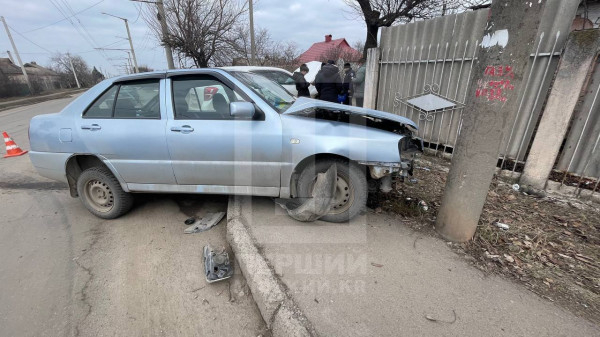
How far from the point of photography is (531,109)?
3.86m

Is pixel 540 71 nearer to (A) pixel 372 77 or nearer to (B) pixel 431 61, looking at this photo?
(B) pixel 431 61

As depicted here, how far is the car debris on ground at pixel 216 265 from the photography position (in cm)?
251

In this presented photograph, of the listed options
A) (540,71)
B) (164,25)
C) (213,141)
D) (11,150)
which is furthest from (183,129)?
(164,25)

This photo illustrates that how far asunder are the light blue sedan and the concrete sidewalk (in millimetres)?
439

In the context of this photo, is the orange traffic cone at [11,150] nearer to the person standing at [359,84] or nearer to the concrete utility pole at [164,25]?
the person standing at [359,84]

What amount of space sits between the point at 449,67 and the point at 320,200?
3687 millimetres

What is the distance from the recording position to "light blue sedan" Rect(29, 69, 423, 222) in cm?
284

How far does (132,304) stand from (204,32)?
52.2ft

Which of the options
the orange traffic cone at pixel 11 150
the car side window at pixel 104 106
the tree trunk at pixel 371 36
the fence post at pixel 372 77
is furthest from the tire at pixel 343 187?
the tree trunk at pixel 371 36

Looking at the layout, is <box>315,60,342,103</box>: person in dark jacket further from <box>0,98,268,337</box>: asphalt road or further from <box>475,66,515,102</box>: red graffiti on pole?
<box>475,66,515,102</box>: red graffiti on pole

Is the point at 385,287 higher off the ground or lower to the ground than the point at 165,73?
lower

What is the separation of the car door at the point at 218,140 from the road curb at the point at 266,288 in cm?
52

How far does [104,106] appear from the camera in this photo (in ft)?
10.8

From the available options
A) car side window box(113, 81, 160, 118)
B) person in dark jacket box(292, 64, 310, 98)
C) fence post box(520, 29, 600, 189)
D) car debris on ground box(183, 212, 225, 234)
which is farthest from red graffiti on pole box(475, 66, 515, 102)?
person in dark jacket box(292, 64, 310, 98)
